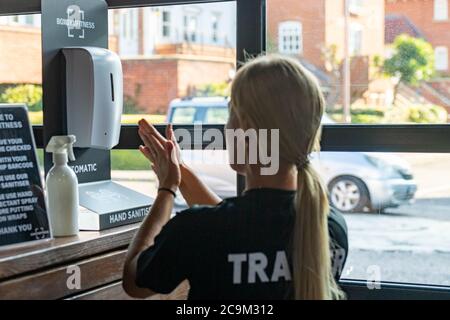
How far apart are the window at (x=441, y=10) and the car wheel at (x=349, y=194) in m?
0.62

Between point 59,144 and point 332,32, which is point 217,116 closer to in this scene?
point 332,32

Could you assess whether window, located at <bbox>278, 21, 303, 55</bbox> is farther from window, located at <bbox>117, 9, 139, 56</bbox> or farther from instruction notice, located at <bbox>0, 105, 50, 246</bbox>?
instruction notice, located at <bbox>0, 105, 50, 246</bbox>

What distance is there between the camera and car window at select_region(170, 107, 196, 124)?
277 centimetres

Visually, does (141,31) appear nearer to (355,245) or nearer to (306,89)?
(355,245)

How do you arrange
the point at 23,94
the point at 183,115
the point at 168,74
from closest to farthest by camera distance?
1. the point at 183,115
2. the point at 23,94
3. the point at 168,74

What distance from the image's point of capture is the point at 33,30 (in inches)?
112

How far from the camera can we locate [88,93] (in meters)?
2.33

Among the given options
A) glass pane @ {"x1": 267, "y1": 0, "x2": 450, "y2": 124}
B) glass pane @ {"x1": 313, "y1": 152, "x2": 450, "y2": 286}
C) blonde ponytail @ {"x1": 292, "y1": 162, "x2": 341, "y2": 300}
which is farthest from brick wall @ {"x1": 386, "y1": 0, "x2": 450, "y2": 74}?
blonde ponytail @ {"x1": 292, "y1": 162, "x2": 341, "y2": 300}

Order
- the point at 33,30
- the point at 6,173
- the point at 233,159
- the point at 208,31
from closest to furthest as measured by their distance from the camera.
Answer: the point at 233,159, the point at 6,173, the point at 33,30, the point at 208,31

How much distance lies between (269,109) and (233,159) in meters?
0.19

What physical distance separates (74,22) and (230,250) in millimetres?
1206

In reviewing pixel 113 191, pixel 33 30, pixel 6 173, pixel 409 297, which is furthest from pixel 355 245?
pixel 33 30

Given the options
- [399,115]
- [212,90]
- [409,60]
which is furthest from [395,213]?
[212,90]

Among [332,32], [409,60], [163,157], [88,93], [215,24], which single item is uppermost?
[215,24]
